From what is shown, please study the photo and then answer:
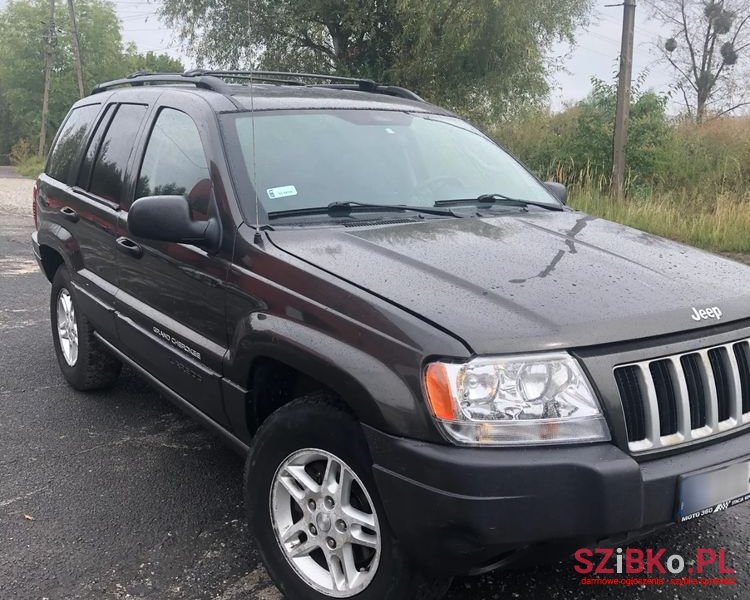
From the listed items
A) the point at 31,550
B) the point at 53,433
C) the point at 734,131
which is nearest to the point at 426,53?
the point at 734,131

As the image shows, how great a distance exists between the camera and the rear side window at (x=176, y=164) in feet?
10.1

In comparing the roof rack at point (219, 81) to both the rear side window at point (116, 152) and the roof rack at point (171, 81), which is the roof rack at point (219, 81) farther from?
the rear side window at point (116, 152)

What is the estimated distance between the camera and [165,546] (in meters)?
2.95

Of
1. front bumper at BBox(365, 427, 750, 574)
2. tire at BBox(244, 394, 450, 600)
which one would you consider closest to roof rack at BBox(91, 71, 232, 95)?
tire at BBox(244, 394, 450, 600)

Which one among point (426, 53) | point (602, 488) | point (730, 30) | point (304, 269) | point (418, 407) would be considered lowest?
point (602, 488)

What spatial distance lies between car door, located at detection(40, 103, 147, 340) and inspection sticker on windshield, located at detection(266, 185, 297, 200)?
1.22 m

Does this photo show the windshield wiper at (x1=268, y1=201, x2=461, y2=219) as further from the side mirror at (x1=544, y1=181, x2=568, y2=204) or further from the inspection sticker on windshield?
the side mirror at (x1=544, y1=181, x2=568, y2=204)

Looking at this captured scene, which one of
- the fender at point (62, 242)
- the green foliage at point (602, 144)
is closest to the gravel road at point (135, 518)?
the fender at point (62, 242)

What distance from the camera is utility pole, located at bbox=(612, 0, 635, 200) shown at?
435 inches

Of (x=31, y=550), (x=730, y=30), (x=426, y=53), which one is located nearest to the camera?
(x=31, y=550)

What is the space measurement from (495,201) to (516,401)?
1.66 metres

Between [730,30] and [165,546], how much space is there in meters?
33.2

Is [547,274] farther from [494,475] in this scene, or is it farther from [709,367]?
[494,475]

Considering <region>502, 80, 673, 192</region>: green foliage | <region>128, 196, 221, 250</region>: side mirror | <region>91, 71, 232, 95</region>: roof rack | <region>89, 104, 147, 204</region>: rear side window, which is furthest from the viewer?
<region>502, 80, 673, 192</region>: green foliage
